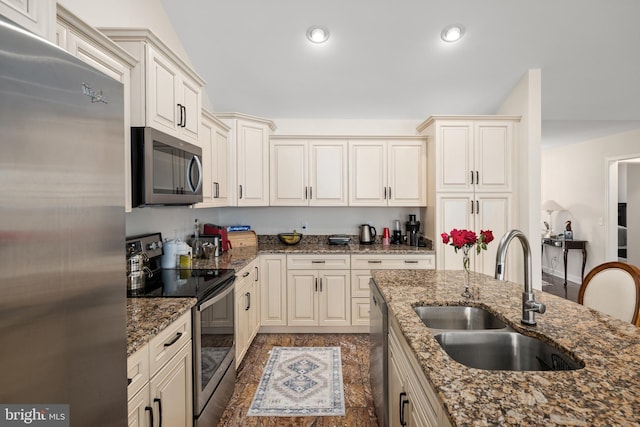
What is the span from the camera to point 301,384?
2.59 meters

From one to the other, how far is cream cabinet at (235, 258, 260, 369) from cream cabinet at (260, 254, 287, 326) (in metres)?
0.14

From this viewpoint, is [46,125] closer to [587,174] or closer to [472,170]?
[472,170]

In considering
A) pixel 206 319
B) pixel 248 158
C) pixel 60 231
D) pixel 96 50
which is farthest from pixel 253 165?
pixel 60 231

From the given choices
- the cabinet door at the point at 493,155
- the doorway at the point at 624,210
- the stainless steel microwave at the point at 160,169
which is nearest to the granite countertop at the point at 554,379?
the stainless steel microwave at the point at 160,169

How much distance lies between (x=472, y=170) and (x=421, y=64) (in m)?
1.25

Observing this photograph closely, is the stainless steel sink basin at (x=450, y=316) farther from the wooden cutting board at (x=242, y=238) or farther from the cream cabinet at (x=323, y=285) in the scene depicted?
the wooden cutting board at (x=242, y=238)

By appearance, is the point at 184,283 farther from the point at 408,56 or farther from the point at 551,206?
the point at 551,206

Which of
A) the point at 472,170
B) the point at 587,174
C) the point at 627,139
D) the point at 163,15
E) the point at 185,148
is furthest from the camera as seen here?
the point at 587,174

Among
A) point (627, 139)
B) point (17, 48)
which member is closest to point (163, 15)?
point (17, 48)

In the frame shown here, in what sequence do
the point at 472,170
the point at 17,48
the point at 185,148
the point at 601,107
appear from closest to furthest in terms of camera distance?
the point at 17,48 → the point at 185,148 → the point at 472,170 → the point at 601,107

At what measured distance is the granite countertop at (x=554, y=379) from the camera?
73 cm

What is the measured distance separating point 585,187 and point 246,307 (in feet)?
20.1

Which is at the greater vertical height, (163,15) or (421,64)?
(163,15)

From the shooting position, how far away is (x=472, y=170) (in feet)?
11.7
